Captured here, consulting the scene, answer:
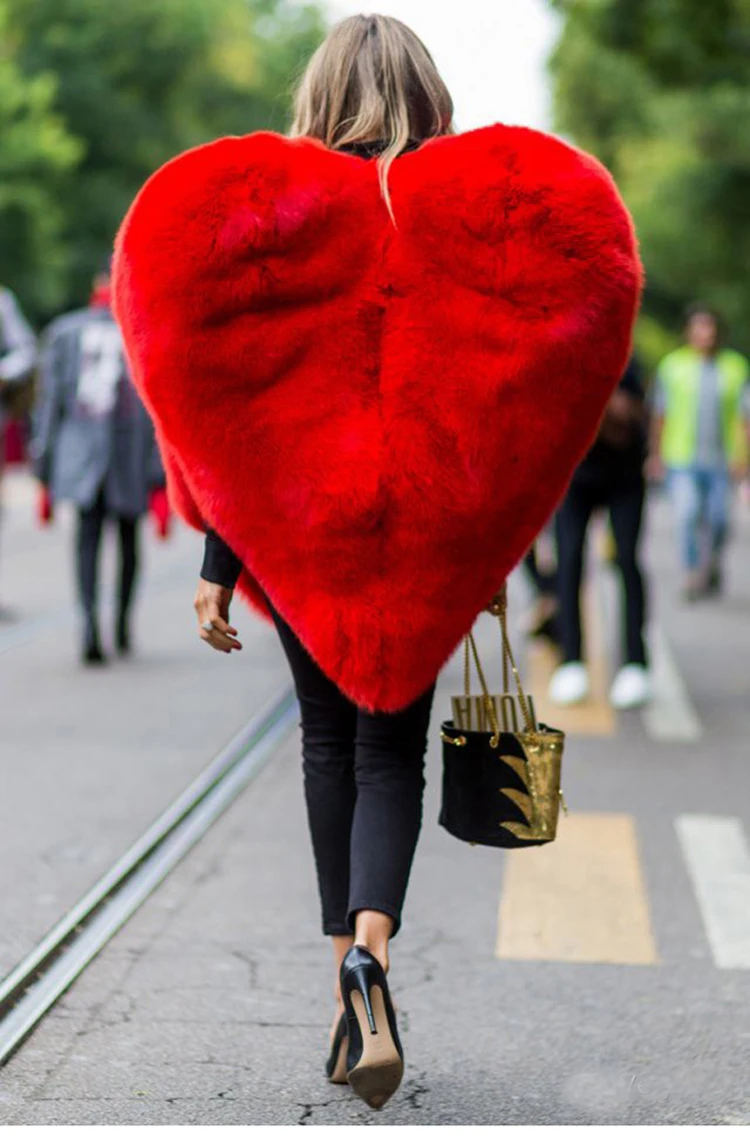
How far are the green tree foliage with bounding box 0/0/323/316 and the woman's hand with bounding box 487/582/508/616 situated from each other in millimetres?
44925

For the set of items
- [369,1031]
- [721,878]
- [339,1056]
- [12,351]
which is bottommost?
[12,351]

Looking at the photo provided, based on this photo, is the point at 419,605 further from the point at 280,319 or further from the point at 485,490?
the point at 280,319

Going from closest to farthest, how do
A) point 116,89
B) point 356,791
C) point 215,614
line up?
1. point 215,614
2. point 356,791
3. point 116,89

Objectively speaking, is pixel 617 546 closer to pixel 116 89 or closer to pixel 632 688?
pixel 632 688

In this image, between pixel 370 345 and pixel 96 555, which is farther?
pixel 96 555

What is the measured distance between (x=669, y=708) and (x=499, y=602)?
5.06 m

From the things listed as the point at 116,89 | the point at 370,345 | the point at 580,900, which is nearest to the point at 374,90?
the point at 370,345

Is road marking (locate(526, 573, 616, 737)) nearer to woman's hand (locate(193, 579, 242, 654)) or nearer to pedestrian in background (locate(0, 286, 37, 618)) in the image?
pedestrian in background (locate(0, 286, 37, 618))

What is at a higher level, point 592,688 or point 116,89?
point 592,688

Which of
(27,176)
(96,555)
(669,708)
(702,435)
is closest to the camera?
(669,708)

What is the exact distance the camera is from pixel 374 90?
3623 millimetres

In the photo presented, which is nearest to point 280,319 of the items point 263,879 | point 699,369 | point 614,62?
point 263,879

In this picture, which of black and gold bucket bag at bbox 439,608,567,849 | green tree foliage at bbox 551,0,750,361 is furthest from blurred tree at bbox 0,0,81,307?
black and gold bucket bag at bbox 439,608,567,849

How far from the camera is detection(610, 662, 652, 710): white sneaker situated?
8523mm
